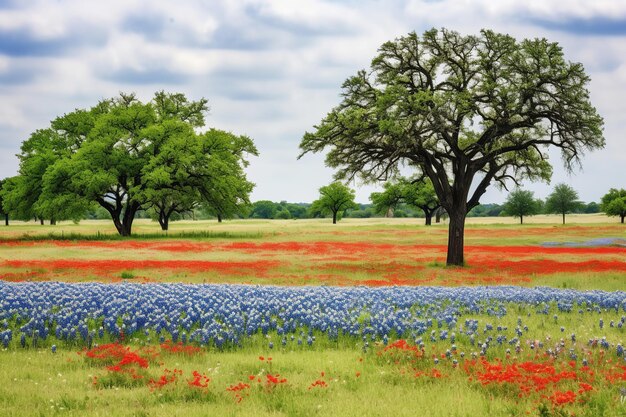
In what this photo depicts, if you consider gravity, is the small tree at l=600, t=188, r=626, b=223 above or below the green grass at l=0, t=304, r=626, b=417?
above

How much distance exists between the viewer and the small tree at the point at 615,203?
11638 cm

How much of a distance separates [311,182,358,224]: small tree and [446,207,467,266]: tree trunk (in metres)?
101

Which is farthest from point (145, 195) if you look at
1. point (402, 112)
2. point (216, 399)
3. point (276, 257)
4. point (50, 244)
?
point (216, 399)

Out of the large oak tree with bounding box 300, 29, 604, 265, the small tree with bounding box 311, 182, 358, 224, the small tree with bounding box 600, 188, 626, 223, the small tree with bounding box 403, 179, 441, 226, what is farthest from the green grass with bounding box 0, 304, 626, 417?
the small tree with bounding box 311, 182, 358, 224

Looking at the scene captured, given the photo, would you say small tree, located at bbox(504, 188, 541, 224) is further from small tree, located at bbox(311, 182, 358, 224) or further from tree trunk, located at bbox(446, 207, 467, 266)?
tree trunk, located at bbox(446, 207, 467, 266)

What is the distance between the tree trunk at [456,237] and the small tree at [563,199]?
355ft

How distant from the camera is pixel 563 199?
5157 inches

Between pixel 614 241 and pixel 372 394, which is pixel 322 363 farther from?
pixel 614 241

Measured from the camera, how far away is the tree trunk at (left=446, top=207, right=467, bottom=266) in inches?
1335

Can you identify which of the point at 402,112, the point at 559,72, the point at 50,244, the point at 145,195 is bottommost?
the point at 50,244

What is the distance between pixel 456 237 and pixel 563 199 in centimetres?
10956

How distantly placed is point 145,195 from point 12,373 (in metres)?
53.0

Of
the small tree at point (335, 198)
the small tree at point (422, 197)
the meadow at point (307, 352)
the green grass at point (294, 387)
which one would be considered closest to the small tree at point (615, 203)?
the small tree at point (422, 197)

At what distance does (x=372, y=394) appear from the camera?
7996 millimetres
